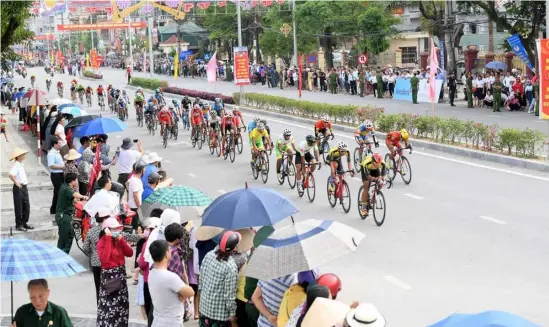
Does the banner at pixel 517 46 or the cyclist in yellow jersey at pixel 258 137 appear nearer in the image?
the cyclist in yellow jersey at pixel 258 137

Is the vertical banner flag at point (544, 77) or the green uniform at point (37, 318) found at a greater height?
the vertical banner flag at point (544, 77)

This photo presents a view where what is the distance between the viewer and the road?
38.8 ft

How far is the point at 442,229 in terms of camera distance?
16078 millimetres

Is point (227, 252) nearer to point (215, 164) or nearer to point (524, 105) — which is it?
point (215, 164)

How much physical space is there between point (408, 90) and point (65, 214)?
3077 cm

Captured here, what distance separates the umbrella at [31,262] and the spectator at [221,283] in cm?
124

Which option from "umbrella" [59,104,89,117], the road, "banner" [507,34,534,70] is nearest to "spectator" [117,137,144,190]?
the road

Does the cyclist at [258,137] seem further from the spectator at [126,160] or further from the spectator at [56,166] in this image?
the spectator at [56,166]

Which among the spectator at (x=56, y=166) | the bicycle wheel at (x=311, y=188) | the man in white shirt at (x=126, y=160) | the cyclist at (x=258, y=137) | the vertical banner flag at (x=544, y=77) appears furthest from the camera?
the vertical banner flag at (x=544, y=77)

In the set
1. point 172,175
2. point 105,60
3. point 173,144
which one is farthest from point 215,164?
point 105,60

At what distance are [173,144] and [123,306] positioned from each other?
→ 22.1m

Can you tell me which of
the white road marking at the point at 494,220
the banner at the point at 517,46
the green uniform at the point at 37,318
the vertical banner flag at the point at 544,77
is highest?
the banner at the point at 517,46

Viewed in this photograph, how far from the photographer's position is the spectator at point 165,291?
8.21 metres

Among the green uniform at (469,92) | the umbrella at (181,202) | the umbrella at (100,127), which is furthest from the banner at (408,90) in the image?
the umbrella at (181,202)
